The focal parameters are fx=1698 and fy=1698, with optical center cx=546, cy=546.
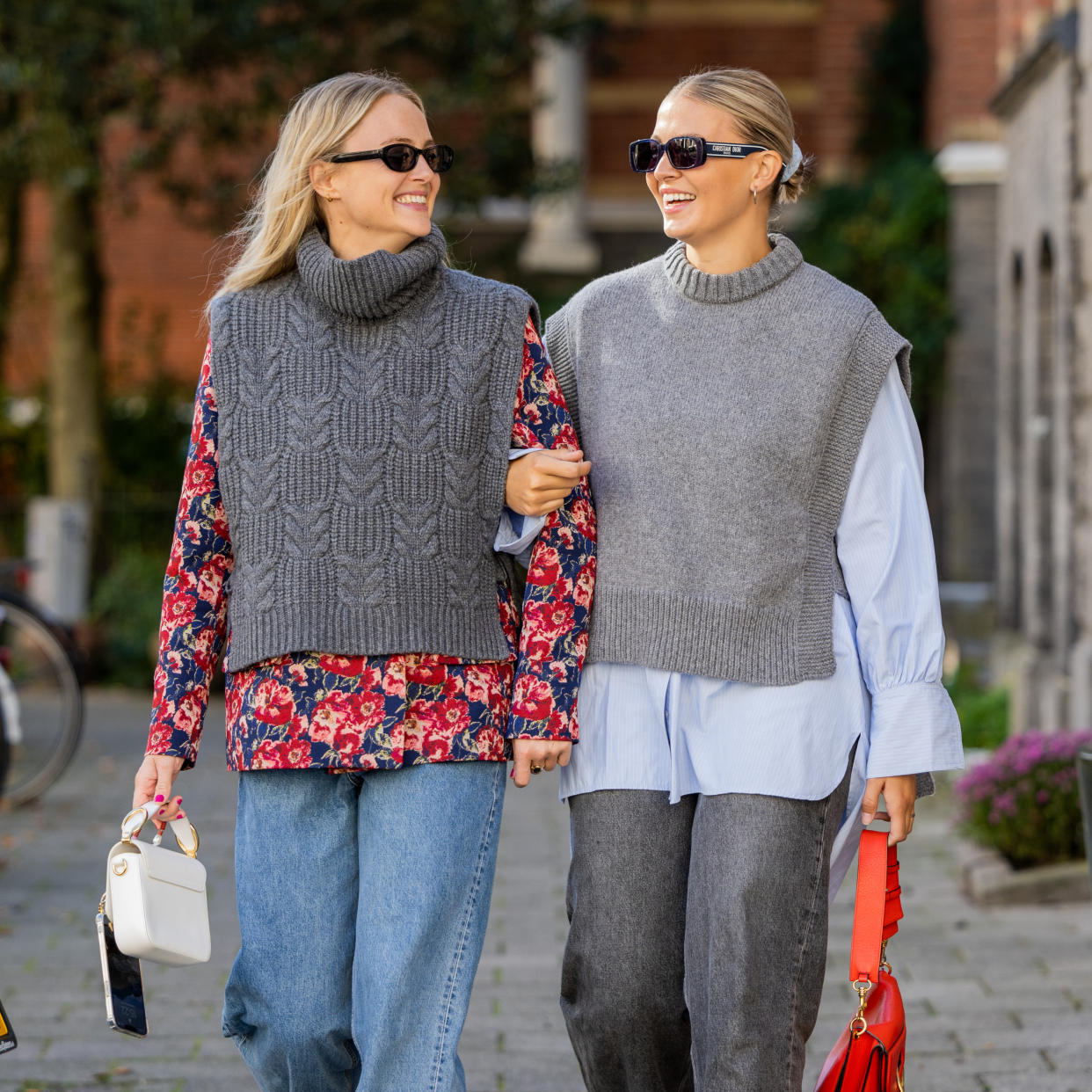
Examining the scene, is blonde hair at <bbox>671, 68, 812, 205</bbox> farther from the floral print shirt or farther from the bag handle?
the bag handle

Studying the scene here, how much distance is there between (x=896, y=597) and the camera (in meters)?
2.93

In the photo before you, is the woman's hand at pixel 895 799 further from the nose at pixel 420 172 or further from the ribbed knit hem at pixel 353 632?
the nose at pixel 420 172

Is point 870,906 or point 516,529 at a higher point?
point 516,529

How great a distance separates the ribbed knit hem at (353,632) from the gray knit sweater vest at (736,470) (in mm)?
294

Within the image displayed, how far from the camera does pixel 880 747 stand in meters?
2.90

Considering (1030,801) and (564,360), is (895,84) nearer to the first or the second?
(1030,801)

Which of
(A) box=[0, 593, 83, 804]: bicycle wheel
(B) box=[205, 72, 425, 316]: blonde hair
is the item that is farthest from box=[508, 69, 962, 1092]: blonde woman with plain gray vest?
(A) box=[0, 593, 83, 804]: bicycle wheel

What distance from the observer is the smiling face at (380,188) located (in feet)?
9.42

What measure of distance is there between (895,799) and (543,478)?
0.83 metres

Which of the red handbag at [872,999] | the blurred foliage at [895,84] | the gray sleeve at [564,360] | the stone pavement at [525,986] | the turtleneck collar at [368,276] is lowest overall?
the stone pavement at [525,986]

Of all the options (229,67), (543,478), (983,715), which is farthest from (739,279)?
(229,67)

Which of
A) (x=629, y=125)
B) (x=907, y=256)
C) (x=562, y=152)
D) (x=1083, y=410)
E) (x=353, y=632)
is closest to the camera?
(x=353, y=632)

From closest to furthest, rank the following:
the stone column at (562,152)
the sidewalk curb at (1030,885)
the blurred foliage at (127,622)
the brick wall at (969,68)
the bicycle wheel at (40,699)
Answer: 1. the sidewalk curb at (1030,885)
2. the bicycle wheel at (40,699)
3. the blurred foliage at (127,622)
4. the brick wall at (969,68)
5. the stone column at (562,152)

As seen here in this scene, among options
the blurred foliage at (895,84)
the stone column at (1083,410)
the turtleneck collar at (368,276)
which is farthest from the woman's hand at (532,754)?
the blurred foliage at (895,84)
